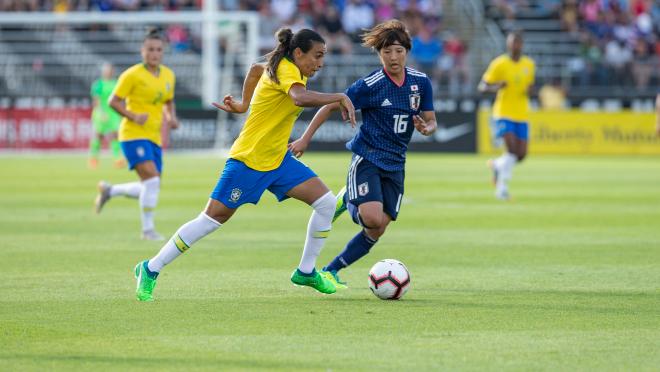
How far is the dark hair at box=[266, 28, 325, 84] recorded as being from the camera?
29.0 ft

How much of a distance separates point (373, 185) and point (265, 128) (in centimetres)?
116

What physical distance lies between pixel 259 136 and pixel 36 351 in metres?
2.78

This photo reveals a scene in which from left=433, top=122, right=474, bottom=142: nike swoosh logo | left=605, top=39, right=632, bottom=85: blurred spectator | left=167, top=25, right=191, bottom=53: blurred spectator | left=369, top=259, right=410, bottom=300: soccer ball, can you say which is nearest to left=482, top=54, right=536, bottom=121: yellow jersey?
left=369, top=259, right=410, bottom=300: soccer ball

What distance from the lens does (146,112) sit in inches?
547

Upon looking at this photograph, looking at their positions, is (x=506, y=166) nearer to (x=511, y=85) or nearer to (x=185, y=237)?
(x=511, y=85)

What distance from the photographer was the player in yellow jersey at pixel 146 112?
13625 millimetres

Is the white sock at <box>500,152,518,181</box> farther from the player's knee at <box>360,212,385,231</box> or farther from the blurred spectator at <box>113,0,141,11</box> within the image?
the blurred spectator at <box>113,0,141,11</box>

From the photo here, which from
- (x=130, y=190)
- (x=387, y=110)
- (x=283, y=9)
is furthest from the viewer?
(x=283, y=9)

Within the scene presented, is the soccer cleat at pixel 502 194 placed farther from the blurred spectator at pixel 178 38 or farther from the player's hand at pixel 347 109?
the blurred spectator at pixel 178 38

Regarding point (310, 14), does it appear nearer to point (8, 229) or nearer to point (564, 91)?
point (564, 91)

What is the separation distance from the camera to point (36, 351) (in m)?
6.98

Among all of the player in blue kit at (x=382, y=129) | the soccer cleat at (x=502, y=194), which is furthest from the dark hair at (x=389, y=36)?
the soccer cleat at (x=502, y=194)

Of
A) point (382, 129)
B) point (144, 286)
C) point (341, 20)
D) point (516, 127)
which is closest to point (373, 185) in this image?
point (382, 129)

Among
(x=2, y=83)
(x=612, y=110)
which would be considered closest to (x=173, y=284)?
(x=612, y=110)
